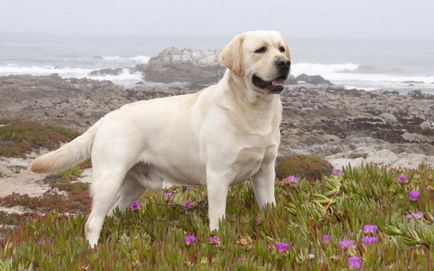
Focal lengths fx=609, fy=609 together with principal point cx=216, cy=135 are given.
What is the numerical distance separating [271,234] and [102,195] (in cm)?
188

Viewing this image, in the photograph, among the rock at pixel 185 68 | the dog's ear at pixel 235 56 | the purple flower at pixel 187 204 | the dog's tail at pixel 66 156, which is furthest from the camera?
the rock at pixel 185 68

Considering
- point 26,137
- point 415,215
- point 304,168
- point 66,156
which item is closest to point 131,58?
point 26,137

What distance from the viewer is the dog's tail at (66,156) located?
686 cm

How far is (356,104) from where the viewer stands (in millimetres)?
40469

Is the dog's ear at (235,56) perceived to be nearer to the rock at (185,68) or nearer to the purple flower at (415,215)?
the purple flower at (415,215)

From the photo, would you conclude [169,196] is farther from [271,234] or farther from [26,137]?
[26,137]

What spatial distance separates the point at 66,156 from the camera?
22.7 ft

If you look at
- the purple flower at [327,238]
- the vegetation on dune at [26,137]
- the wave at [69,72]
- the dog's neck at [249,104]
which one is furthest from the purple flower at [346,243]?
the wave at [69,72]

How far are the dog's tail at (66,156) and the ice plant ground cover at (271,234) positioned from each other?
0.61 metres

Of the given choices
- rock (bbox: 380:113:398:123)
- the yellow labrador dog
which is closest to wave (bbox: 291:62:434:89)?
rock (bbox: 380:113:398:123)

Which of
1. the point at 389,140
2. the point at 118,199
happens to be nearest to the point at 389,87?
the point at 389,140

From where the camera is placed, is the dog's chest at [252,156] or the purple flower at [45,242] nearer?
the purple flower at [45,242]

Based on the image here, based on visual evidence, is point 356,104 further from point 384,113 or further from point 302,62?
point 302,62

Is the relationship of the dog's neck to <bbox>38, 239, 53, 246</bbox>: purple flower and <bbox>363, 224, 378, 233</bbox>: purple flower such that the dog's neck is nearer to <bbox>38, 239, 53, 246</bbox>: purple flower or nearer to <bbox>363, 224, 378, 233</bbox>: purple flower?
<bbox>363, 224, 378, 233</bbox>: purple flower
